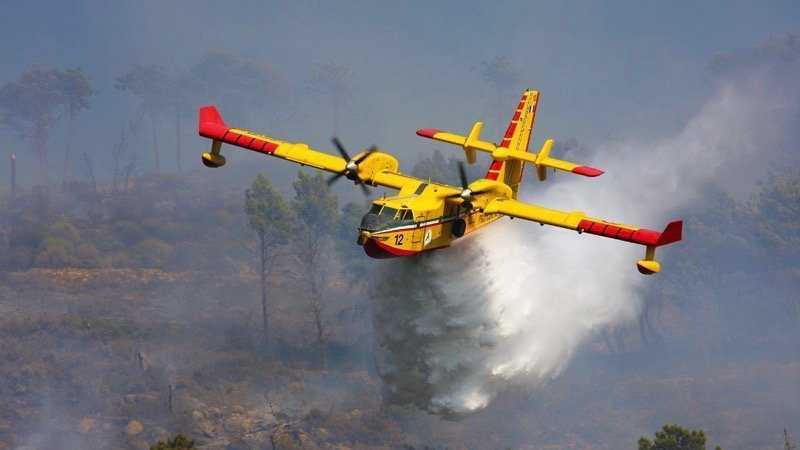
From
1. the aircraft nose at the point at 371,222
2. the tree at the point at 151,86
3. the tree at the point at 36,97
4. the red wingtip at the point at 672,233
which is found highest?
the tree at the point at 151,86

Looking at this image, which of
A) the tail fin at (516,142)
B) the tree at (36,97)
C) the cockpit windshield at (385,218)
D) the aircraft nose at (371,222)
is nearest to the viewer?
the aircraft nose at (371,222)

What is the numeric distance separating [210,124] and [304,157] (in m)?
5.46

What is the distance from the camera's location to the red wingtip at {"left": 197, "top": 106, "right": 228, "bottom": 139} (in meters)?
46.1

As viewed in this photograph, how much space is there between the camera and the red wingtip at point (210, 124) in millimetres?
46125

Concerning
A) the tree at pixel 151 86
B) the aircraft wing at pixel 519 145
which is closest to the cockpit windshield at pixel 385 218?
the aircraft wing at pixel 519 145

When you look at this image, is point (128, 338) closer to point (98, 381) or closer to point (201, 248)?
point (98, 381)

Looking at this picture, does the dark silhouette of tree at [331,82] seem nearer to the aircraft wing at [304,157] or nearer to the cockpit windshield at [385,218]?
the aircraft wing at [304,157]

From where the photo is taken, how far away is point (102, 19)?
7776 inches

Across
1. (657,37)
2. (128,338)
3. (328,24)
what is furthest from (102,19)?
(128,338)

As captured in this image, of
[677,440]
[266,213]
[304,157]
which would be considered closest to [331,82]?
[266,213]

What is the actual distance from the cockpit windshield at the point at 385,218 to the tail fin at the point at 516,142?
342 inches

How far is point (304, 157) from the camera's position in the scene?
43812 mm

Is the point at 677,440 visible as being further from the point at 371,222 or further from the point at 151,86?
the point at 151,86

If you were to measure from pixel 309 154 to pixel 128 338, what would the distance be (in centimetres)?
3106
